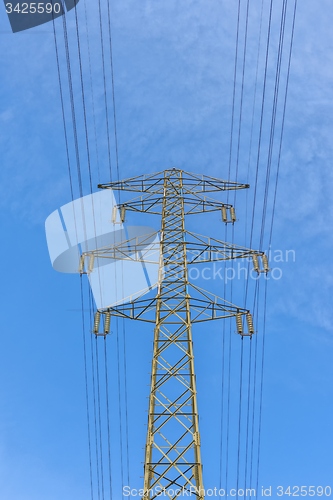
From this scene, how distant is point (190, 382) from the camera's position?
1379 cm

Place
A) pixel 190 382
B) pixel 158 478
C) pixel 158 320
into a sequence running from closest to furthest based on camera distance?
pixel 158 478
pixel 190 382
pixel 158 320

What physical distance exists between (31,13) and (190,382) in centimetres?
1611

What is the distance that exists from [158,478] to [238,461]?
4.95 meters

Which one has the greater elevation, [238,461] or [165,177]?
[165,177]

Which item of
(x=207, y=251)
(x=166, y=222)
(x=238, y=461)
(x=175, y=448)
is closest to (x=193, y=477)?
(x=175, y=448)

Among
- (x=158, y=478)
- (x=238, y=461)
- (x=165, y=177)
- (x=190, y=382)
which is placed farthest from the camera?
(x=165, y=177)

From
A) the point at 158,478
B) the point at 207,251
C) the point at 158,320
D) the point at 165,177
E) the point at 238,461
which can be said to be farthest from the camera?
the point at 165,177

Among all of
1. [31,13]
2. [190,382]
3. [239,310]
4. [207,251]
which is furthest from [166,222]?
[31,13]

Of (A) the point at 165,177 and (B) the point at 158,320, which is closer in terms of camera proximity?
(B) the point at 158,320

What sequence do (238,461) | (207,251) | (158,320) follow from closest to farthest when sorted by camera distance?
(158,320), (238,461), (207,251)

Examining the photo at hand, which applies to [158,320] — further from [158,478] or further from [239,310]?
[158,478]

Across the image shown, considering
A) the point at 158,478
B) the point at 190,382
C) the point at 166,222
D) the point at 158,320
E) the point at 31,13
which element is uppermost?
the point at 31,13

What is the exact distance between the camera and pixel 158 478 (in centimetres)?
1221

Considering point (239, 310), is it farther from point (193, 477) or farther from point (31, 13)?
point (31, 13)
